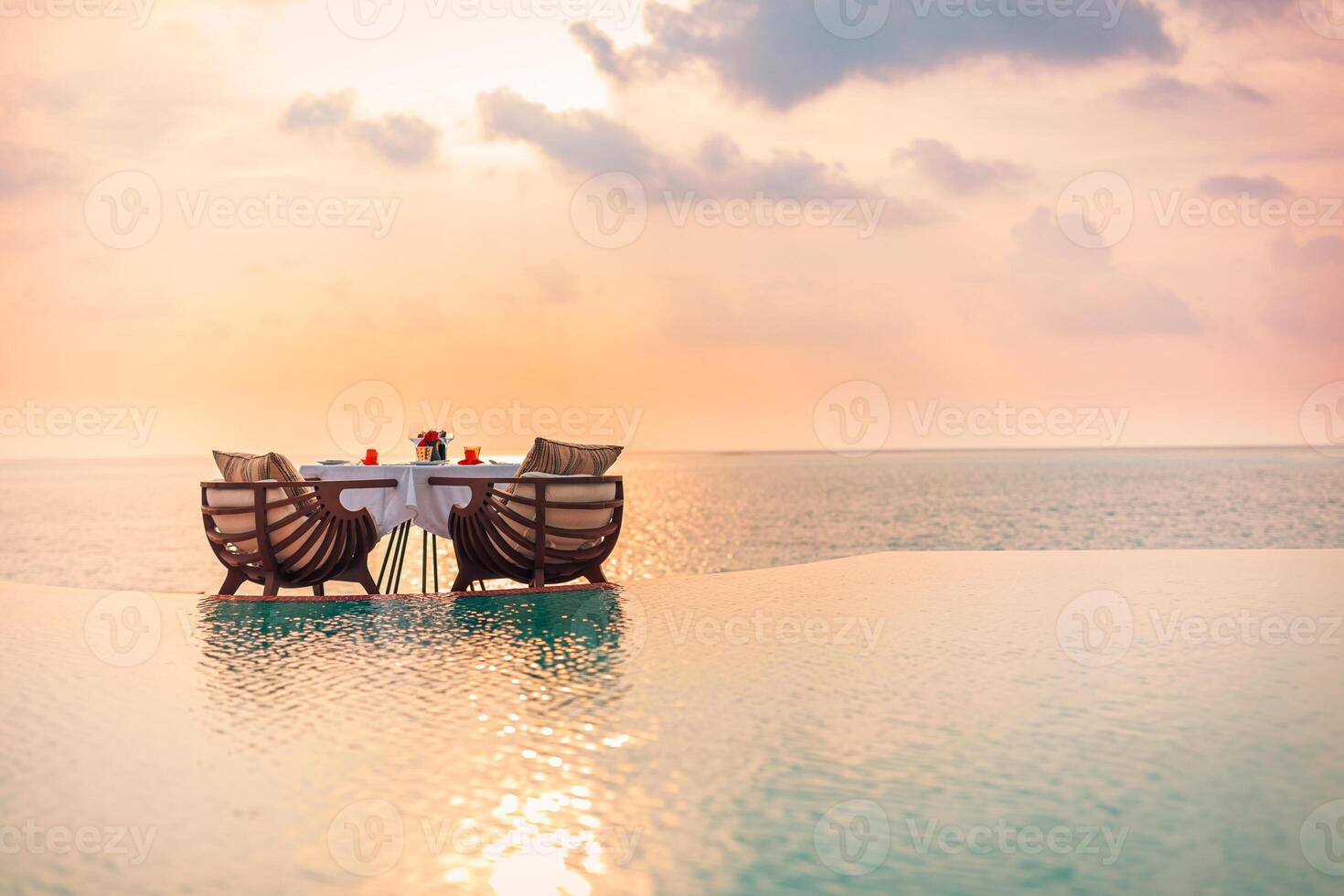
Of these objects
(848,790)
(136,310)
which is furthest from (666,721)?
(136,310)

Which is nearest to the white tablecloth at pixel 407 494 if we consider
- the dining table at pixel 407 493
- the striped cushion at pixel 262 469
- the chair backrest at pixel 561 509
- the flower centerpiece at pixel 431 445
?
the dining table at pixel 407 493

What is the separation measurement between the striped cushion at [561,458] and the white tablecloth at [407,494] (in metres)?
0.23

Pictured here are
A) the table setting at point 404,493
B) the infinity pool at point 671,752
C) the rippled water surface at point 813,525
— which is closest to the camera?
the infinity pool at point 671,752

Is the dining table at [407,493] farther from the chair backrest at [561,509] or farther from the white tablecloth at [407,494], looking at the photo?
the chair backrest at [561,509]

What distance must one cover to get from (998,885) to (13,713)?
11.5ft

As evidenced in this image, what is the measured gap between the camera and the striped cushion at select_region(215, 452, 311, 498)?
6461 mm

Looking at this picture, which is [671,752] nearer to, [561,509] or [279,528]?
[561,509]

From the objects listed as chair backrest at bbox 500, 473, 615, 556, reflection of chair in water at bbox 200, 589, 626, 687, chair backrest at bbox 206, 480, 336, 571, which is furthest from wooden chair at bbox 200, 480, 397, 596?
chair backrest at bbox 500, 473, 615, 556

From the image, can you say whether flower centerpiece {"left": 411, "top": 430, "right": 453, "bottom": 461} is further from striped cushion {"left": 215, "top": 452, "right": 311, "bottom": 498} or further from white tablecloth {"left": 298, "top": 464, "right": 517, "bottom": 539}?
striped cushion {"left": 215, "top": 452, "right": 311, "bottom": 498}

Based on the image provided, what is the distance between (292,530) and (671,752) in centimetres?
410

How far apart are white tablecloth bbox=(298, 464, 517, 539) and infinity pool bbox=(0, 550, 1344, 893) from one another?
0.74 m

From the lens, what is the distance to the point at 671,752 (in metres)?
3.18

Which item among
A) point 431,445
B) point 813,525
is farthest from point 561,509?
point 813,525

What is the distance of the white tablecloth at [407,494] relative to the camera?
655 cm
